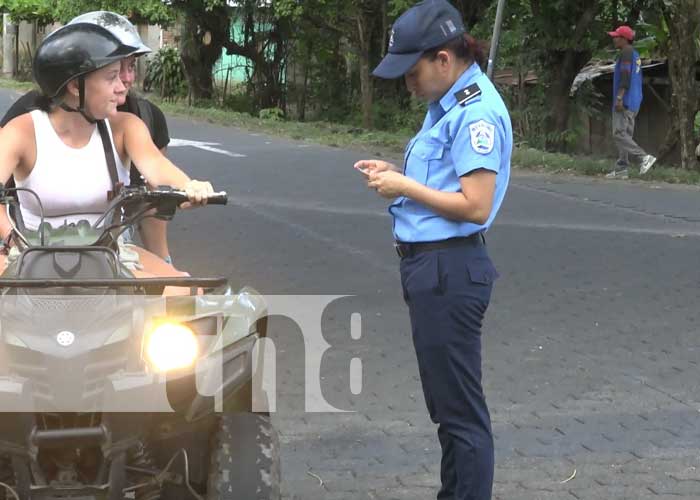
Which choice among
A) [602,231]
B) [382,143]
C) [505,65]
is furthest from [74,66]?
[505,65]

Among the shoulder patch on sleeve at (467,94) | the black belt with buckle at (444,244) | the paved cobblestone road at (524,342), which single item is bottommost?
the paved cobblestone road at (524,342)

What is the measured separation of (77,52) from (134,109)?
1.13 meters

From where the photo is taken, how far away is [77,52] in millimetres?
4051

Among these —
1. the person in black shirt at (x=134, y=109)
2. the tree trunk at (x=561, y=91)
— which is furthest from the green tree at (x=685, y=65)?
the person in black shirt at (x=134, y=109)

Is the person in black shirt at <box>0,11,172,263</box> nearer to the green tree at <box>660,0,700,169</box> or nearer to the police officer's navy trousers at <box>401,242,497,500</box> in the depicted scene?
the police officer's navy trousers at <box>401,242,497,500</box>

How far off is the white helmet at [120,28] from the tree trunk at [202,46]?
81.3ft

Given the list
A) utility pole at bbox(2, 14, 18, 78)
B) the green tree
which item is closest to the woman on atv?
the green tree

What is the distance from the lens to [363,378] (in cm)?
664

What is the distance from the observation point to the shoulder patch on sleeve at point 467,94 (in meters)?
3.99

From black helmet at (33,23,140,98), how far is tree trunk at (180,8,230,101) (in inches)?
992

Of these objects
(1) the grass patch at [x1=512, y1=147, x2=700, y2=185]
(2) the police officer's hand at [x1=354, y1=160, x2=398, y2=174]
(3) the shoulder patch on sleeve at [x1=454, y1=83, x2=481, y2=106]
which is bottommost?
(1) the grass patch at [x1=512, y1=147, x2=700, y2=185]

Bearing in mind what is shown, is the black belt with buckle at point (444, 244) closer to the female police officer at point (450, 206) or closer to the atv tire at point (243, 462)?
the female police officer at point (450, 206)

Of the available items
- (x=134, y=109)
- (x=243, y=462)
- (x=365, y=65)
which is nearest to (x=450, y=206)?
(x=243, y=462)

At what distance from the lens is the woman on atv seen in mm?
4062
